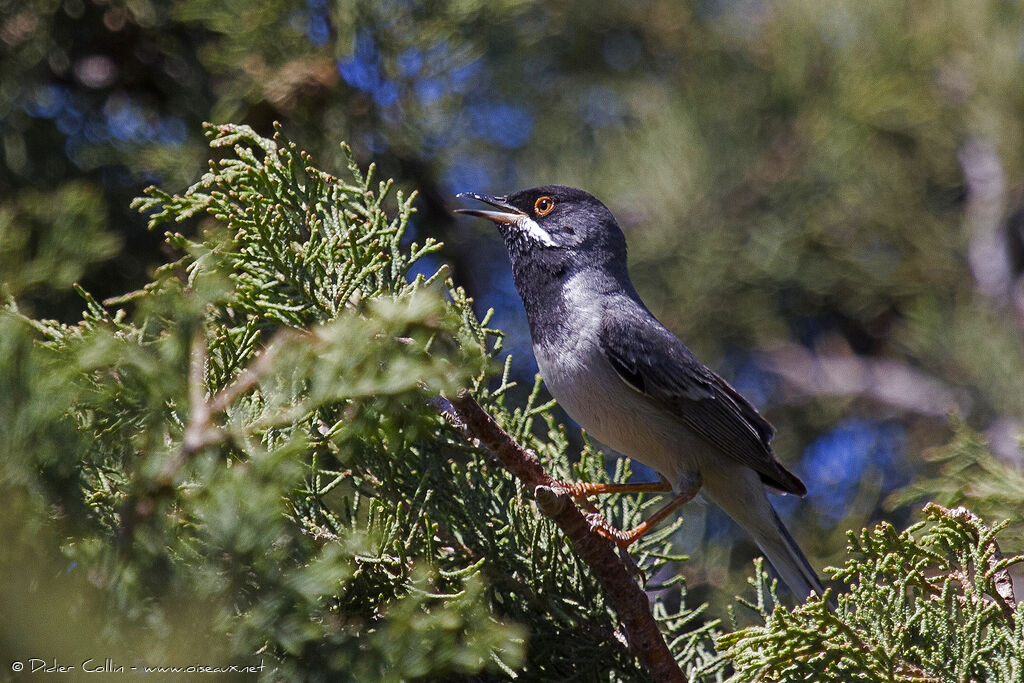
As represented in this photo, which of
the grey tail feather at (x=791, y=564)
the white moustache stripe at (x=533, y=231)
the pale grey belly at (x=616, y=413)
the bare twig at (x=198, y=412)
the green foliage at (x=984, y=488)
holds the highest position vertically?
the bare twig at (x=198, y=412)

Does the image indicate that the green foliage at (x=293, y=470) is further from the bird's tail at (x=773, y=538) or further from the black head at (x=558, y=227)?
the black head at (x=558, y=227)

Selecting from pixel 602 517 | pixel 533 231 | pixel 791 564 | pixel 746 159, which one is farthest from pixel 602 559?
pixel 746 159

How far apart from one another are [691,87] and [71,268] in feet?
14.2

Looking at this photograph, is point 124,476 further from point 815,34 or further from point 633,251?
point 815,34

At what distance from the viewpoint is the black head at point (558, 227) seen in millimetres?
3859

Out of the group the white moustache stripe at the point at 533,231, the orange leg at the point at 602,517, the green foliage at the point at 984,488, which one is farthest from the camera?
the white moustache stripe at the point at 533,231

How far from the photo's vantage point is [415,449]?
8.27 ft

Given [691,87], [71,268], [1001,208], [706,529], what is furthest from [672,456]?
[1001,208]

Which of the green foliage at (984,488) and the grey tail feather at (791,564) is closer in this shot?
the green foliage at (984,488)

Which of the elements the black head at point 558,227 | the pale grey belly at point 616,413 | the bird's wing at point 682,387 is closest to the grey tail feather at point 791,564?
the bird's wing at point 682,387

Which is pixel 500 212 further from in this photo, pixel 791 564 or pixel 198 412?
pixel 198 412

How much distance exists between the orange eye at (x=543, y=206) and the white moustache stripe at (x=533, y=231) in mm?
78

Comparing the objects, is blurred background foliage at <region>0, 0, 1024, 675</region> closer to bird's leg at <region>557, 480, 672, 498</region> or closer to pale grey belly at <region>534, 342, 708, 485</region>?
pale grey belly at <region>534, 342, 708, 485</region>

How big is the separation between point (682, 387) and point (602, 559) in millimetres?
1495
